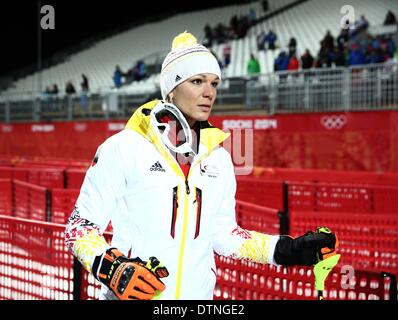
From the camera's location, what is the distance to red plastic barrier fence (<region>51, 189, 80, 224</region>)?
26.7 feet

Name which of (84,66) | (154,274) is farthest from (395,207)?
(84,66)

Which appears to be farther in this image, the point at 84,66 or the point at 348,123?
the point at 84,66

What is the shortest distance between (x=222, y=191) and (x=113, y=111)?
16.7 metres

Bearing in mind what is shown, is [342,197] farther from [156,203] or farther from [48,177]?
[156,203]

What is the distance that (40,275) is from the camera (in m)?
4.89

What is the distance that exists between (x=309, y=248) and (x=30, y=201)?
720 cm

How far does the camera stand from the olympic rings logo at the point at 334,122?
13883 mm

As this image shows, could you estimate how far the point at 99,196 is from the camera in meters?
2.50

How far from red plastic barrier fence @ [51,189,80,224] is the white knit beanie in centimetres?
556

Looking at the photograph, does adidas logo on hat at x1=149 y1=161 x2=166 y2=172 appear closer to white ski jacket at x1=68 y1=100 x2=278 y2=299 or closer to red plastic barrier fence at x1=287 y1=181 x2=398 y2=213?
white ski jacket at x1=68 y1=100 x2=278 y2=299

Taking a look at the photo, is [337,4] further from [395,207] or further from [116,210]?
[116,210]

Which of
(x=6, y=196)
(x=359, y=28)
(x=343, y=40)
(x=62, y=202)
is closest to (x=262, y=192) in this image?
(x=62, y=202)

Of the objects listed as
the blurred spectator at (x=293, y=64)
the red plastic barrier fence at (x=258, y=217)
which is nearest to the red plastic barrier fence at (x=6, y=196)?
the red plastic barrier fence at (x=258, y=217)

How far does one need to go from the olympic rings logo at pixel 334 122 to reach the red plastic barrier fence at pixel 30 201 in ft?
24.8
